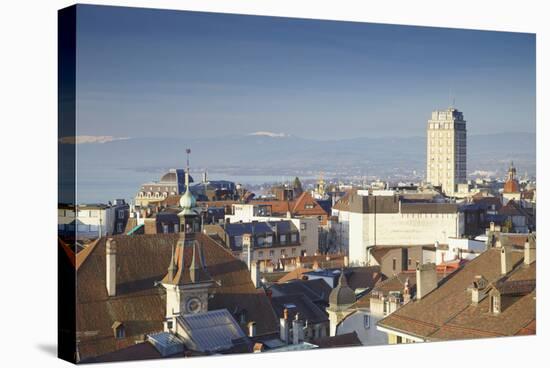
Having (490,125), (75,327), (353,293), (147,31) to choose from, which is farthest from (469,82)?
(75,327)

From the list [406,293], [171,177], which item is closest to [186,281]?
[171,177]

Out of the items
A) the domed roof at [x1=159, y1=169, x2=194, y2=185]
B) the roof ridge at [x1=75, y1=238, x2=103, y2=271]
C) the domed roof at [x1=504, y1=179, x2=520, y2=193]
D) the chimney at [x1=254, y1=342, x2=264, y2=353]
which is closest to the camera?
the roof ridge at [x1=75, y1=238, x2=103, y2=271]

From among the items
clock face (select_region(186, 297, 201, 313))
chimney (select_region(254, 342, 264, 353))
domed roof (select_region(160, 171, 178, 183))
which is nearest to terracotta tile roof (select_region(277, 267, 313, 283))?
chimney (select_region(254, 342, 264, 353))

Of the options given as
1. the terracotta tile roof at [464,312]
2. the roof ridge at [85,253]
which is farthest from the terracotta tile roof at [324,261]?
the roof ridge at [85,253]

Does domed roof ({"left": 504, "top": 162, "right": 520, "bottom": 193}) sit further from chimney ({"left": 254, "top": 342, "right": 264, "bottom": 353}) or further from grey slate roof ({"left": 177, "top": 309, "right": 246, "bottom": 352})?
grey slate roof ({"left": 177, "top": 309, "right": 246, "bottom": 352})

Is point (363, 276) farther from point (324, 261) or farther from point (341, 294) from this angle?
point (324, 261)

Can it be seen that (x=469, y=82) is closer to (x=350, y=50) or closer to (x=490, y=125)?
(x=490, y=125)

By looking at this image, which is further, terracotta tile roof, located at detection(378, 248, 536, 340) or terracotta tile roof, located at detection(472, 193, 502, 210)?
terracotta tile roof, located at detection(472, 193, 502, 210)
